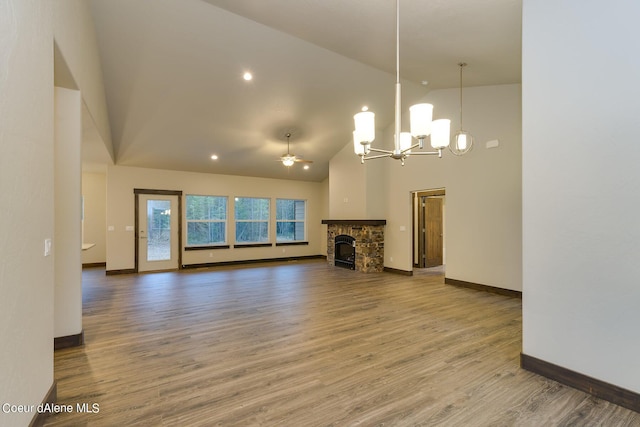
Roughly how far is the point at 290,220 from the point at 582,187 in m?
8.60

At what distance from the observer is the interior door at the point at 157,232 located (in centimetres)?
794

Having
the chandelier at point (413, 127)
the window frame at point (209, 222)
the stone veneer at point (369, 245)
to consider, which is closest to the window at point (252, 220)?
the window frame at point (209, 222)

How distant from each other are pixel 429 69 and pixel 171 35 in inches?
151

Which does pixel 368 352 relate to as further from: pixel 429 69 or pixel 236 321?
pixel 429 69

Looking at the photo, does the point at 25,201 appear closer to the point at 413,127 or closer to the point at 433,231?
the point at 413,127

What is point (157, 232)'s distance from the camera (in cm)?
817

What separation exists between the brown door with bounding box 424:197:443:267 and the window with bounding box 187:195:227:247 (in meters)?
5.90

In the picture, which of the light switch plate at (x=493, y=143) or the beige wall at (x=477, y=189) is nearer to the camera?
the beige wall at (x=477, y=189)

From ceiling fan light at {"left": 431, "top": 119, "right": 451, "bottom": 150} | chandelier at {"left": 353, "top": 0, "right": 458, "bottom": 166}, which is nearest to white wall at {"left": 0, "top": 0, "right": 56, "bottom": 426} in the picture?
chandelier at {"left": 353, "top": 0, "right": 458, "bottom": 166}

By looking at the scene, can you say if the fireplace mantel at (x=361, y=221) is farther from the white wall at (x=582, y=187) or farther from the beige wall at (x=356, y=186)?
the white wall at (x=582, y=187)

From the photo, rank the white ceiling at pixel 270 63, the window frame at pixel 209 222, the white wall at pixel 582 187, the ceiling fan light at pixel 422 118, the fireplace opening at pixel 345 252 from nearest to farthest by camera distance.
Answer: the white wall at pixel 582 187, the ceiling fan light at pixel 422 118, the white ceiling at pixel 270 63, the fireplace opening at pixel 345 252, the window frame at pixel 209 222

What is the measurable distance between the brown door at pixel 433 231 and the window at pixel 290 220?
4127mm

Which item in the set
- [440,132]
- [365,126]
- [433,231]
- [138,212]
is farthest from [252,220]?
[440,132]

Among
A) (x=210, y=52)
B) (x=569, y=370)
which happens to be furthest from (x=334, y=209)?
(x=569, y=370)
